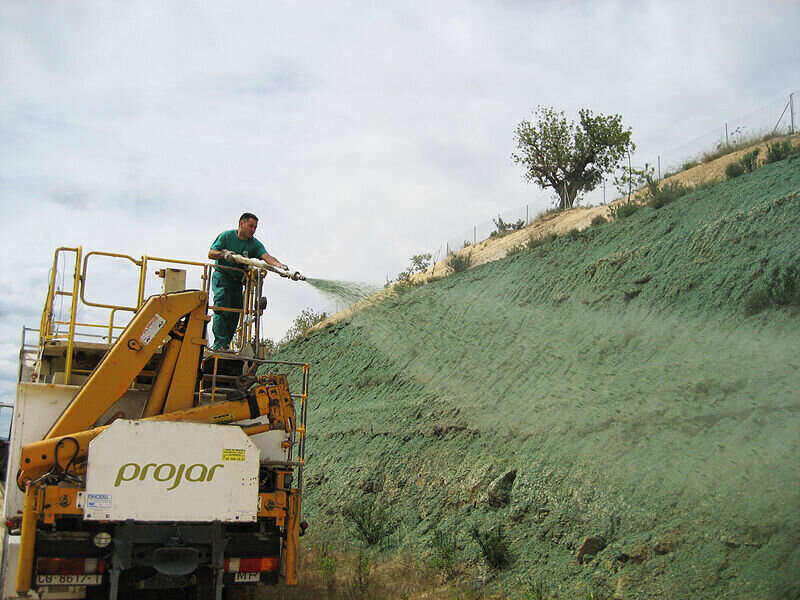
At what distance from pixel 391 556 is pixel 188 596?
4654 mm

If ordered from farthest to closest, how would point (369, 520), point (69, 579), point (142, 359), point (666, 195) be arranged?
point (666, 195) < point (369, 520) < point (142, 359) < point (69, 579)

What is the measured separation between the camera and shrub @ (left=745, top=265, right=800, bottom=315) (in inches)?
460

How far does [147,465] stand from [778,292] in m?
9.49

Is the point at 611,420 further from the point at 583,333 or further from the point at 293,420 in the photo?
the point at 293,420

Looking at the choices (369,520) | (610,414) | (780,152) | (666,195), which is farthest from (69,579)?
(780,152)

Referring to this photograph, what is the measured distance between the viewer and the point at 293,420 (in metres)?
8.86

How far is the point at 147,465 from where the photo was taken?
760cm

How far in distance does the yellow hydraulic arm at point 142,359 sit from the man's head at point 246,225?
164 centimetres

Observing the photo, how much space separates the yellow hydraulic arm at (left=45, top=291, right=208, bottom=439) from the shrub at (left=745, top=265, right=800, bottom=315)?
8434 millimetres

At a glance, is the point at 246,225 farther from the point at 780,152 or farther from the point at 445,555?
the point at 780,152

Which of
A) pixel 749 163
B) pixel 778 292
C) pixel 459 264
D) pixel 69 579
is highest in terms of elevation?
pixel 749 163

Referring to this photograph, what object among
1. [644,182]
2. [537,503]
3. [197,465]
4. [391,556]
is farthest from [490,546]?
[644,182]

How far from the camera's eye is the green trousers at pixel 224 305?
981cm

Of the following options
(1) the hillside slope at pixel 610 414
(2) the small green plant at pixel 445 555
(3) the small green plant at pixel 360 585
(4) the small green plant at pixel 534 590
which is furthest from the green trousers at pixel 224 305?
(4) the small green plant at pixel 534 590
